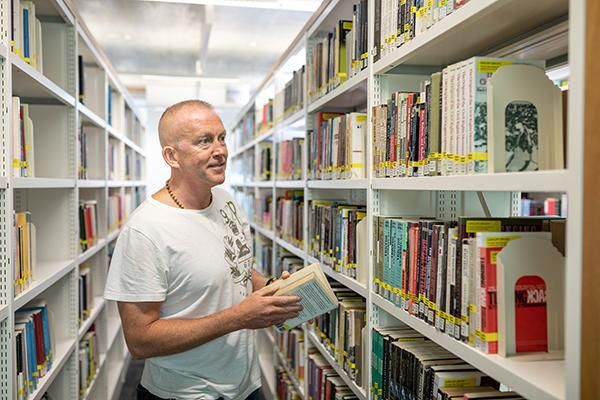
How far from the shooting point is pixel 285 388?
12.2 feet

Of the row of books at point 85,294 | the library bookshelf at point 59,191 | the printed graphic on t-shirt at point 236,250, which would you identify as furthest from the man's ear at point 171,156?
the row of books at point 85,294

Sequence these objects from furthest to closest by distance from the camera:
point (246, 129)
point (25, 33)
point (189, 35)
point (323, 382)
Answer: point (189, 35) < point (246, 129) < point (323, 382) < point (25, 33)

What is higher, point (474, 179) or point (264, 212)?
point (474, 179)

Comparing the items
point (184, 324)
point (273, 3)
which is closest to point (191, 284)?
point (184, 324)

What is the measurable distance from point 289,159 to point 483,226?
2.49 metres

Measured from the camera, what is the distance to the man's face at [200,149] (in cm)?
197

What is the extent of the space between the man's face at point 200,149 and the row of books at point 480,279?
2.43ft

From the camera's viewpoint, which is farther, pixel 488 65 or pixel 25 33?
pixel 25 33

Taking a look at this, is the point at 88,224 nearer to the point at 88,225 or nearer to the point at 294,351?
the point at 88,225

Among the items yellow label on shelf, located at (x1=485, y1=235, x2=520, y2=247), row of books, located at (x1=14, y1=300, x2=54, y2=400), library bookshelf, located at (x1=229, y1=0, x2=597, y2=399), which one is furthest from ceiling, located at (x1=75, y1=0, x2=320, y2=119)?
yellow label on shelf, located at (x1=485, y1=235, x2=520, y2=247)

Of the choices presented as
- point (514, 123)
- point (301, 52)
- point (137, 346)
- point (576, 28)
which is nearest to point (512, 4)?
point (514, 123)

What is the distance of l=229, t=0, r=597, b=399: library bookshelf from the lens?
3.01 ft

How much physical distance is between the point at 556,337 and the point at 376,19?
47.4 inches

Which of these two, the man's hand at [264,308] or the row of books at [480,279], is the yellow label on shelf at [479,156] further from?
the man's hand at [264,308]
